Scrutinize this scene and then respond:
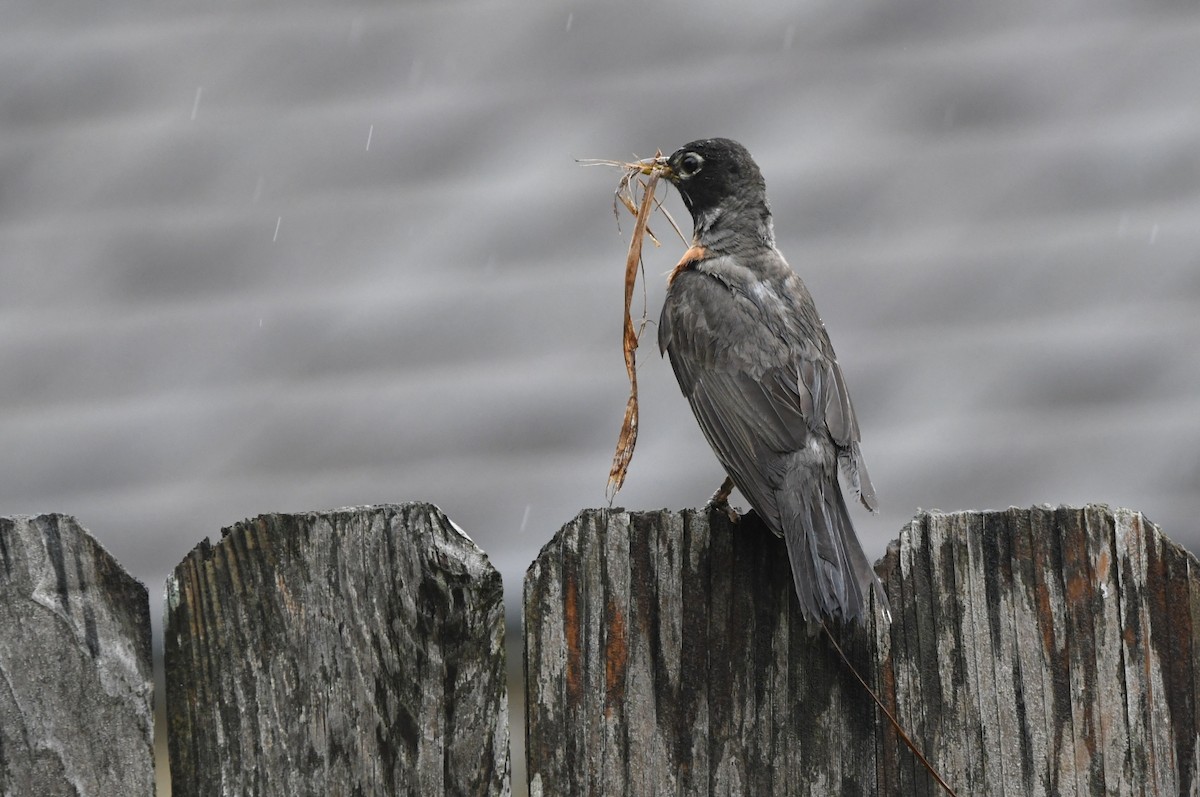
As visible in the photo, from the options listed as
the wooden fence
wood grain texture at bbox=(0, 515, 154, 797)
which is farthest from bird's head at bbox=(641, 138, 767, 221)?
wood grain texture at bbox=(0, 515, 154, 797)

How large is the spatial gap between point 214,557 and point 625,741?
28.1 inches

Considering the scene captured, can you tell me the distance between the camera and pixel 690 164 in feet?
12.3

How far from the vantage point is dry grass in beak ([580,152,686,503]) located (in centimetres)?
236

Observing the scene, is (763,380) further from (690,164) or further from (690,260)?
(690,164)

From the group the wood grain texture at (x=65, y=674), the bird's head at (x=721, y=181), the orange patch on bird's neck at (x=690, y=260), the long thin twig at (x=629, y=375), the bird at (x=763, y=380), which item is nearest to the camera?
the wood grain texture at (x=65, y=674)

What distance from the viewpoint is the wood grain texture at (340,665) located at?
185cm

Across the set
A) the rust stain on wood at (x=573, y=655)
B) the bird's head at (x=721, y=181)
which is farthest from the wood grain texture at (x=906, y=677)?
the bird's head at (x=721, y=181)

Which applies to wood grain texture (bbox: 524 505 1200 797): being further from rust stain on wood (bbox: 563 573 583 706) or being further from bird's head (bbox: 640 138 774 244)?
bird's head (bbox: 640 138 774 244)

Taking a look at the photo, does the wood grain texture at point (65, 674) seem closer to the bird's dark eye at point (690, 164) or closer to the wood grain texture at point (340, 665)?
the wood grain texture at point (340, 665)

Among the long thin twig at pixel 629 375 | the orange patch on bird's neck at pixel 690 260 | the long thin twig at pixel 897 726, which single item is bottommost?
the long thin twig at pixel 897 726

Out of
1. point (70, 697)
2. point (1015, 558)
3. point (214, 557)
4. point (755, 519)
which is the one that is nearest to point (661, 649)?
point (755, 519)

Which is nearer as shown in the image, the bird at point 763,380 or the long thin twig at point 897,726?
the long thin twig at point 897,726

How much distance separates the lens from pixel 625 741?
190cm

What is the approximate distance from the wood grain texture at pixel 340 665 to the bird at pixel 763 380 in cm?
55
